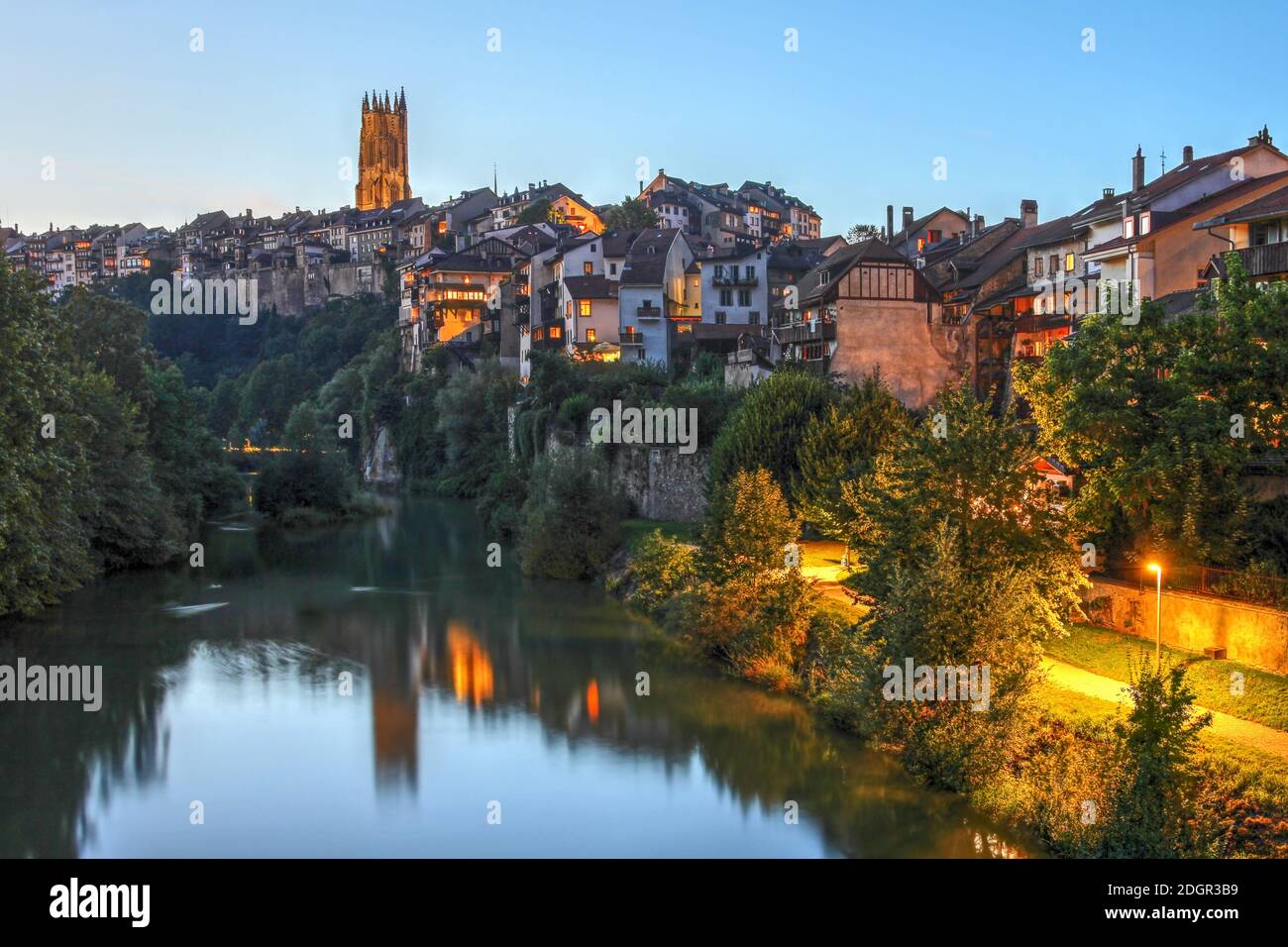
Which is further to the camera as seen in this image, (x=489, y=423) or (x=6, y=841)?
(x=489, y=423)

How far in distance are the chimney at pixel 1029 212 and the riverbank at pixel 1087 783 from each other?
38.0 meters

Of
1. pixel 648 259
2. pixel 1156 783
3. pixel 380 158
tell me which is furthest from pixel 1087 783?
pixel 380 158

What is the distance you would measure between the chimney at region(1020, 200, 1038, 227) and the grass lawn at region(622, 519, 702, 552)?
77.1ft

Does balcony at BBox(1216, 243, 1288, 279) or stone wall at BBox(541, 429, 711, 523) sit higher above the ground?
balcony at BBox(1216, 243, 1288, 279)

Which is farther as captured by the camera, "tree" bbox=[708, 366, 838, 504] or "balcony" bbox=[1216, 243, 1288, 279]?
"tree" bbox=[708, 366, 838, 504]

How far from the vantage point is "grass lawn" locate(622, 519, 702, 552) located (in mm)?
37719

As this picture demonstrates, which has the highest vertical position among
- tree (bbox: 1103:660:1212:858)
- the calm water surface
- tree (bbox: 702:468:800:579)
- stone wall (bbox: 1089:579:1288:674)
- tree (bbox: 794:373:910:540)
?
tree (bbox: 794:373:910:540)

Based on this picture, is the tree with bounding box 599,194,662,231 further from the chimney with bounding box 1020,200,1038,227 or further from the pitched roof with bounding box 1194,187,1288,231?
the pitched roof with bounding box 1194,187,1288,231

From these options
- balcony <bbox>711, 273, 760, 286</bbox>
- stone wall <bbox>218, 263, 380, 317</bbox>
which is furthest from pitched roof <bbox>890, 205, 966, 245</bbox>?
stone wall <bbox>218, 263, 380, 317</bbox>

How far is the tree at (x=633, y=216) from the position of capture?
8288cm

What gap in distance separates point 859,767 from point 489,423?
47.1m
